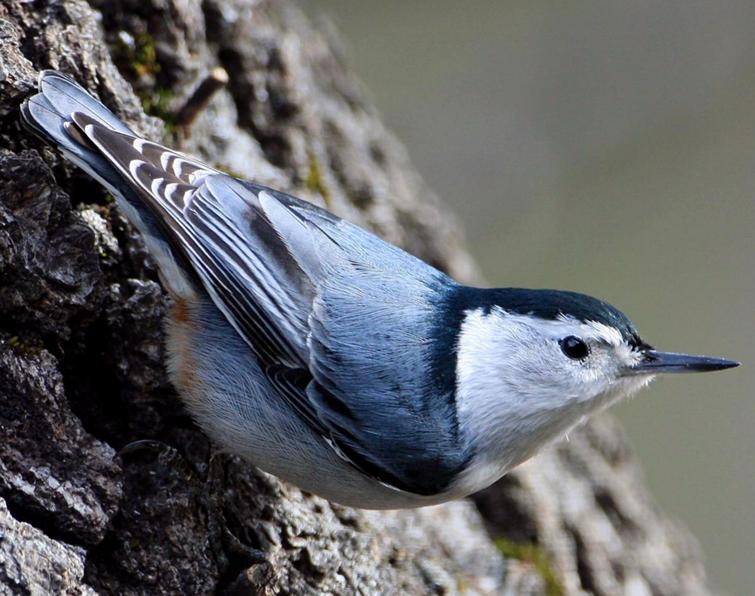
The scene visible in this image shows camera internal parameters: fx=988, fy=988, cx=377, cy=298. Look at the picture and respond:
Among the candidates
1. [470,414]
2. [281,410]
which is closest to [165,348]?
[281,410]

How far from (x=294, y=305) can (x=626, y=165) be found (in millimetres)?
3661

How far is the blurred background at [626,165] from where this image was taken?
4891 mm

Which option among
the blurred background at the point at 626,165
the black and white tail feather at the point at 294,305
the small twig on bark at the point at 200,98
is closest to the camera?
the black and white tail feather at the point at 294,305

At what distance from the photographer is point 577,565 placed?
3.01 metres

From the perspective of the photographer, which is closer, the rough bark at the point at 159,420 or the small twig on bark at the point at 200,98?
the rough bark at the point at 159,420

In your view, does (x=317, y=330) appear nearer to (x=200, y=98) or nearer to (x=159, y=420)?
(x=159, y=420)

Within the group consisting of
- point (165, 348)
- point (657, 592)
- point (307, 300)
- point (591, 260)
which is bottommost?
point (165, 348)

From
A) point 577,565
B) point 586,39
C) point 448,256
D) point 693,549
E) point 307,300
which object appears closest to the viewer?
point 307,300

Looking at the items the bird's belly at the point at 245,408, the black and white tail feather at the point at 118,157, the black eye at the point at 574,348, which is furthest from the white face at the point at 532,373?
the black and white tail feather at the point at 118,157

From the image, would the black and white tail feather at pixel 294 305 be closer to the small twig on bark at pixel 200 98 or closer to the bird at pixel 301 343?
the bird at pixel 301 343

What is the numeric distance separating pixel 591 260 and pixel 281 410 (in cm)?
385

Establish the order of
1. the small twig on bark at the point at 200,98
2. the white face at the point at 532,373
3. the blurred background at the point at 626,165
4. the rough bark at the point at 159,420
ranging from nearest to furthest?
1. the rough bark at the point at 159,420
2. the white face at the point at 532,373
3. the small twig on bark at the point at 200,98
4. the blurred background at the point at 626,165

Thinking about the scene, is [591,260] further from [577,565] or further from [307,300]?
[307,300]

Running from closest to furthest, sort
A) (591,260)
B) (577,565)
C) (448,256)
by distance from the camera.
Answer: (577,565) → (448,256) → (591,260)
